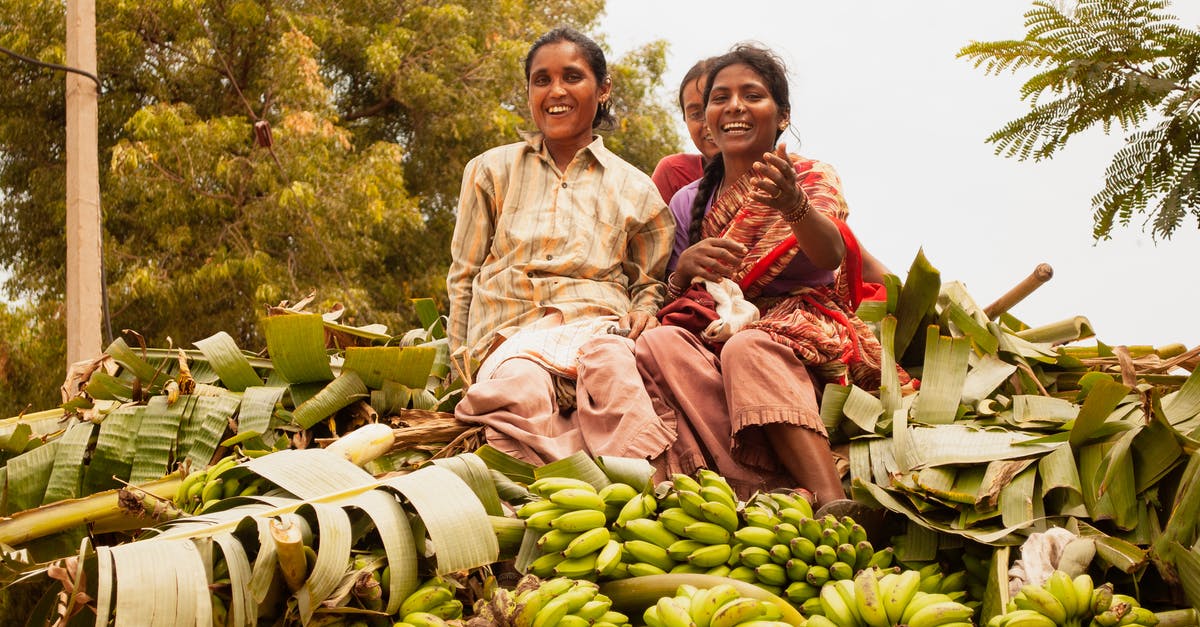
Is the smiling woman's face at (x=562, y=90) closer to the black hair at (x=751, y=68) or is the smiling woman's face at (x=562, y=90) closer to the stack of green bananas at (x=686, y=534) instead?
the black hair at (x=751, y=68)

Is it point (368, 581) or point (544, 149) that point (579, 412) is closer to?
point (368, 581)

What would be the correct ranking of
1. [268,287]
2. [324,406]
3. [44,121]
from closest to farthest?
[324,406]
[268,287]
[44,121]

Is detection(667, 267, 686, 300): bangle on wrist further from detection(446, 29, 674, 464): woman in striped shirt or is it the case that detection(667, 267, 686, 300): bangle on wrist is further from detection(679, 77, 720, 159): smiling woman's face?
detection(679, 77, 720, 159): smiling woman's face

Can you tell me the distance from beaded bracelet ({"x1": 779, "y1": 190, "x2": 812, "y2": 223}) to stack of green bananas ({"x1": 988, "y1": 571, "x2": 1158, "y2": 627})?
130 cm

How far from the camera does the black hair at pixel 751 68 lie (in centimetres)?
369

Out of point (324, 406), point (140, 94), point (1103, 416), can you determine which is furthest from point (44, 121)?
point (1103, 416)

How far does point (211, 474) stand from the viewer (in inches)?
109

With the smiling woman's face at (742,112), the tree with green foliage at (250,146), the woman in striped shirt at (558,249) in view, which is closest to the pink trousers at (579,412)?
the woman in striped shirt at (558,249)

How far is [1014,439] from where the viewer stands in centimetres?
293

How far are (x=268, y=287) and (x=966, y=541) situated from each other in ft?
31.9

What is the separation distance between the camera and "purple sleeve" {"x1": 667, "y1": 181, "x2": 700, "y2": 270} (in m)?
3.86

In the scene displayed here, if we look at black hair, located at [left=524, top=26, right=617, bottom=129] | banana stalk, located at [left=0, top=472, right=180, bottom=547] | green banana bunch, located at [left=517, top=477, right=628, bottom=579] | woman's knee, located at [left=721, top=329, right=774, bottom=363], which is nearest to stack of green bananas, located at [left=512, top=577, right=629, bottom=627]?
green banana bunch, located at [left=517, top=477, right=628, bottom=579]

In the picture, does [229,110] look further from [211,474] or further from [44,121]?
[211,474]

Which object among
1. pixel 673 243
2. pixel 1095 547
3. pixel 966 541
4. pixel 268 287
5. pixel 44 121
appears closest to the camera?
pixel 1095 547
